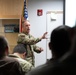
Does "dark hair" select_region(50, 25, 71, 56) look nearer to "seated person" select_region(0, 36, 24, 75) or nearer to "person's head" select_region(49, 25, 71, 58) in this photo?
"person's head" select_region(49, 25, 71, 58)

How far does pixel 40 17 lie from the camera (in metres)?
4.87

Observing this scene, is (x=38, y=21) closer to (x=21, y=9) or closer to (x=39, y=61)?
(x=21, y=9)

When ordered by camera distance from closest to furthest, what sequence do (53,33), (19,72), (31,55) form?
(53,33) < (19,72) < (31,55)

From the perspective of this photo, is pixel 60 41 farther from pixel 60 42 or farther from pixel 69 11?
pixel 69 11

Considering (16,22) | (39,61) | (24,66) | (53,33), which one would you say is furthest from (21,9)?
(53,33)

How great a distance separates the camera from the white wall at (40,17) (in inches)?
191

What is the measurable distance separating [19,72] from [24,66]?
0.87 feet

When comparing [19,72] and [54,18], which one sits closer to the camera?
[19,72]

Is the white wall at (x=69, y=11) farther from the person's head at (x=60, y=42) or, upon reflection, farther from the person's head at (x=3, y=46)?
the person's head at (x=60, y=42)

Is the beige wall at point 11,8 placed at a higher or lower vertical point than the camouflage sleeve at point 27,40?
higher

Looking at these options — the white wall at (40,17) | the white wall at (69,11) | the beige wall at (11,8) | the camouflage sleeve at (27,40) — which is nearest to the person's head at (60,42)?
the camouflage sleeve at (27,40)

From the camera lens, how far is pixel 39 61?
15.9 ft

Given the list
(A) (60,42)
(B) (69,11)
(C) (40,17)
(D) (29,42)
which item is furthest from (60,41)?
(C) (40,17)

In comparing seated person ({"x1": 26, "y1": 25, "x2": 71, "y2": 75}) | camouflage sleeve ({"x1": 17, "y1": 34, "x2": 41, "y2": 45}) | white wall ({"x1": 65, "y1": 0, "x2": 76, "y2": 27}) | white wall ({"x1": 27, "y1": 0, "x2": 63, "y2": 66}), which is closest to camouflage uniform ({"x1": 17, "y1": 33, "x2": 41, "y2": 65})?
camouflage sleeve ({"x1": 17, "y1": 34, "x2": 41, "y2": 45})
